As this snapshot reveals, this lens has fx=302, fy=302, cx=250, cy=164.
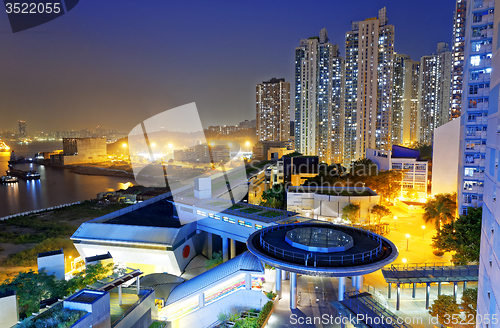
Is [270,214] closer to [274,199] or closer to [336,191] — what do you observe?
[274,199]

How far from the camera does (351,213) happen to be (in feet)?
53.0

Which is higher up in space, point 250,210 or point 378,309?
point 250,210

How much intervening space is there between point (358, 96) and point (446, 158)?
64.9 feet

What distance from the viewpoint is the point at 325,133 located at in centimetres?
4928

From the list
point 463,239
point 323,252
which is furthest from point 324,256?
point 463,239

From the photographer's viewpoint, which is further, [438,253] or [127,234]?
[127,234]

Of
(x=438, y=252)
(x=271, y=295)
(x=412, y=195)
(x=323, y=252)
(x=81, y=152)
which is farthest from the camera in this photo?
(x=81, y=152)

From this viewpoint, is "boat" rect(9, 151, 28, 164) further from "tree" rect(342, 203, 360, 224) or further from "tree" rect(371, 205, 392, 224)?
"tree" rect(371, 205, 392, 224)

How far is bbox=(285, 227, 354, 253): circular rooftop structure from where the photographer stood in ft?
25.7

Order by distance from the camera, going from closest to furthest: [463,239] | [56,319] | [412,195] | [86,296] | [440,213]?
1. [56,319]
2. [86,296]
3. [463,239]
4. [440,213]
5. [412,195]

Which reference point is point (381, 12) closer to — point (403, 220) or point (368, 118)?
point (368, 118)

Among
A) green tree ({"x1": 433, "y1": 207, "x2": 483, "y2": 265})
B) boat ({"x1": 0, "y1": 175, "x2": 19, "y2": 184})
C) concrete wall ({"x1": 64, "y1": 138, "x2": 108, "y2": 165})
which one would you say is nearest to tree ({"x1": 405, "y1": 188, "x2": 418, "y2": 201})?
green tree ({"x1": 433, "y1": 207, "x2": 483, "y2": 265})

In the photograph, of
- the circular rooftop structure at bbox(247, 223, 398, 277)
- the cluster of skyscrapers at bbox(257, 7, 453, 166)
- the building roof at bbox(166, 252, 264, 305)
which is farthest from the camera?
the cluster of skyscrapers at bbox(257, 7, 453, 166)

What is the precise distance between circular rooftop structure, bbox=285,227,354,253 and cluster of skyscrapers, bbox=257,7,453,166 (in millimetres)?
33212
